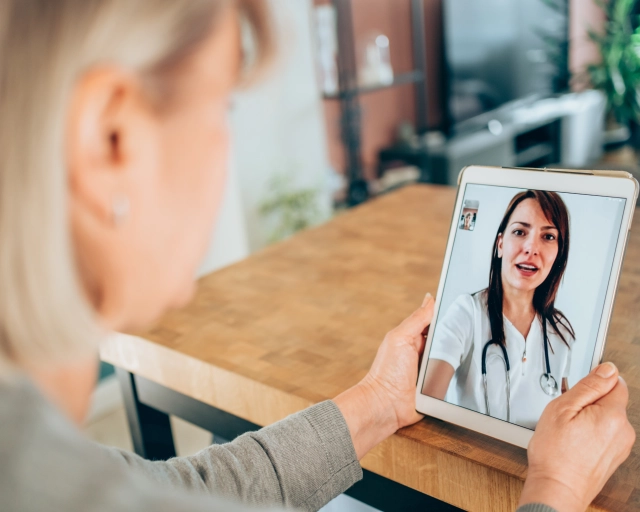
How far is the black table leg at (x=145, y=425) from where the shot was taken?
100 cm

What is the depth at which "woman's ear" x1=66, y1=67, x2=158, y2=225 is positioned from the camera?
360mm

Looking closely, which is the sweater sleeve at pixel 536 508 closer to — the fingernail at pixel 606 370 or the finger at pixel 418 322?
the fingernail at pixel 606 370

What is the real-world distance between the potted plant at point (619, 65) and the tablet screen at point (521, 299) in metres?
4.14

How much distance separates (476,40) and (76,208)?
12.4 ft

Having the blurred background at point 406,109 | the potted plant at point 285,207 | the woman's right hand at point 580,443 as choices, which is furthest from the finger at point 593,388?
the potted plant at point 285,207

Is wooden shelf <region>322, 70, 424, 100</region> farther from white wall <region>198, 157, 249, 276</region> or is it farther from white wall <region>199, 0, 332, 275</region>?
white wall <region>198, 157, 249, 276</region>

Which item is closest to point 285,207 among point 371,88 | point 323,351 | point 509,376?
point 371,88

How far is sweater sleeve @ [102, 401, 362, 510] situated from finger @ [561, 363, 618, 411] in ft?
0.80

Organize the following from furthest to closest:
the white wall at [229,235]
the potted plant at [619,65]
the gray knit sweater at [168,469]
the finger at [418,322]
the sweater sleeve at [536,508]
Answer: the potted plant at [619,65] → the white wall at [229,235] → the finger at [418,322] → the sweater sleeve at [536,508] → the gray knit sweater at [168,469]

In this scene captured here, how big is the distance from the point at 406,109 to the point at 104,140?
12.1 ft

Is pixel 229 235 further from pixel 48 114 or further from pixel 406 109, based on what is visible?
pixel 48 114

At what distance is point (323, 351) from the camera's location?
2.66ft

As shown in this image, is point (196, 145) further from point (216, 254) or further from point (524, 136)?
point (524, 136)

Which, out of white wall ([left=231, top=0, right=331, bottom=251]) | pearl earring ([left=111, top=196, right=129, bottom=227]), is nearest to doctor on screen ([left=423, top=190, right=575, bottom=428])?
pearl earring ([left=111, top=196, right=129, bottom=227])
